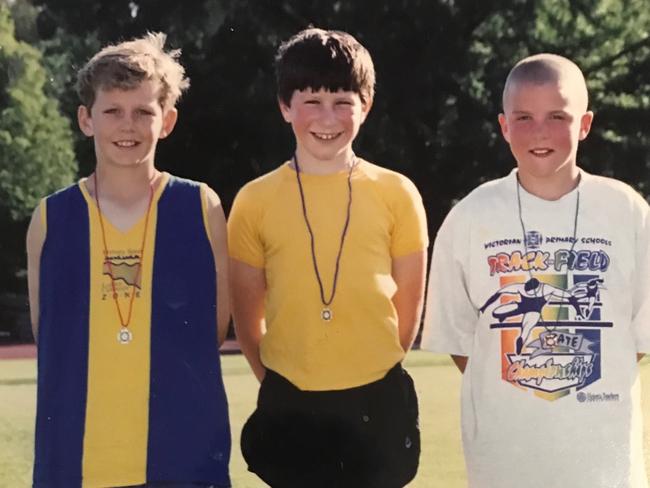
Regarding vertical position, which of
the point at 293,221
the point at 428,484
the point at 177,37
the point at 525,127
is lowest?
the point at 428,484

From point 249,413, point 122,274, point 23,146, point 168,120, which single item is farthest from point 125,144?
point 23,146

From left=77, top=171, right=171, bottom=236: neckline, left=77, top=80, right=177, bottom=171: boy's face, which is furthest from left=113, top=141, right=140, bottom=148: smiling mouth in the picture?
left=77, top=171, right=171, bottom=236: neckline

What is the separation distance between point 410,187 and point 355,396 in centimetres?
67

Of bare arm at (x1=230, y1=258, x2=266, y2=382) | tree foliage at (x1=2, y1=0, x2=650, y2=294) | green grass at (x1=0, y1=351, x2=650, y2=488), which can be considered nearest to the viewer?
bare arm at (x1=230, y1=258, x2=266, y2=382)

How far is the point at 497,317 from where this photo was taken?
353cm

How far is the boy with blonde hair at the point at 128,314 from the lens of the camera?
11.3ft

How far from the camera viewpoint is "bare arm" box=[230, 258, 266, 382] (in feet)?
12.0

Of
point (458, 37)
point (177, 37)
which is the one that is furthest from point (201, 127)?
point (458, 37)

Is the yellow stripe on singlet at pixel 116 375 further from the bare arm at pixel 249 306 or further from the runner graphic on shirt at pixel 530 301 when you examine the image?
the runner graphic on shirt at pixel 530 301

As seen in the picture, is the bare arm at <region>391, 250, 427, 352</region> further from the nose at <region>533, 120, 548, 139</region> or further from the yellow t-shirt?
the nose at <region>533, 120, 548, 139</region>

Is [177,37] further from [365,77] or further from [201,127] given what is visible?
[365,77]

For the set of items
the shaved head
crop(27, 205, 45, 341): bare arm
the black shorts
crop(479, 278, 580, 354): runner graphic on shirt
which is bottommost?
the black shorts

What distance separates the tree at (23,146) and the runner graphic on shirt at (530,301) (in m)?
19.1

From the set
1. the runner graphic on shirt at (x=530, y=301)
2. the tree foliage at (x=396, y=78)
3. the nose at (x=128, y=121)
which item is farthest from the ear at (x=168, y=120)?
the tree foliage at (x=396, y=78)
